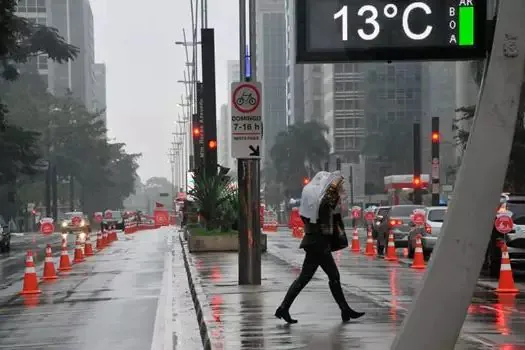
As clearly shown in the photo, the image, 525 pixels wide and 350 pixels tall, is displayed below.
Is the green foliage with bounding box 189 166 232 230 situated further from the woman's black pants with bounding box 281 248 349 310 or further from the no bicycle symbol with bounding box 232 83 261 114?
the woman's black pants with bounding box 281 248 349 310

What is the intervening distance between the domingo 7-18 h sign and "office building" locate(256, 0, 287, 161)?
6699 inches

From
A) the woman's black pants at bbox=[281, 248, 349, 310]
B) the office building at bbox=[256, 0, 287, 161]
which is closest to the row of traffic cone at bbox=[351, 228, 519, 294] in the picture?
the woman's black pants at bbox=[281, 248, 349, 310]

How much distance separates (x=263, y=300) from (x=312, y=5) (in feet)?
22.6

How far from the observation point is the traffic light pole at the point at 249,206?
59.8 ft

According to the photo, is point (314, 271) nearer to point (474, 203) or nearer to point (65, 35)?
point (474, 203)

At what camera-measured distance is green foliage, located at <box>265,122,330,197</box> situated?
120 meters

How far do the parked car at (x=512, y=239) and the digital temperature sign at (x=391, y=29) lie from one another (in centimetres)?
1256

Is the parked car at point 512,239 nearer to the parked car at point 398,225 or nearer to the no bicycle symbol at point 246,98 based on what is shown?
the no bicycle symbol at point 246,98

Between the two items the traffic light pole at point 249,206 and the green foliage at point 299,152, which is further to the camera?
the green foliage at point 299,152

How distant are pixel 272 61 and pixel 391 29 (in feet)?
607

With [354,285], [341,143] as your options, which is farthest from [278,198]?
[354,285]

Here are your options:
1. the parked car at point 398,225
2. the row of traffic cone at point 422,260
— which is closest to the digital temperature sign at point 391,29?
the row of traffic cone at point 422,260

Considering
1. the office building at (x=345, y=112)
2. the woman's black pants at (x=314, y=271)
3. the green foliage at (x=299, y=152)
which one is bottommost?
the woman's black pants at (x=314, y=271)

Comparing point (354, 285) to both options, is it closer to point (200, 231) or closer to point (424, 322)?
point (424, 322)
